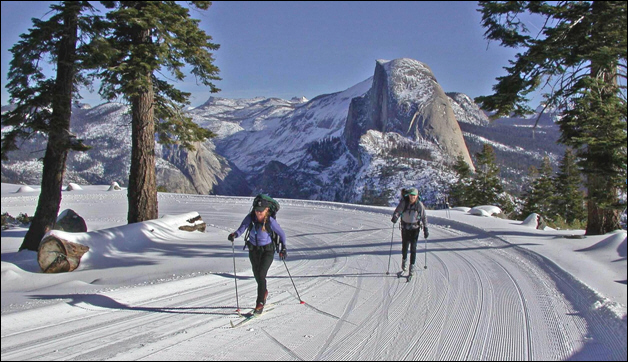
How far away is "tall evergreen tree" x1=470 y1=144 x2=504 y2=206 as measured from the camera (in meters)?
42.4

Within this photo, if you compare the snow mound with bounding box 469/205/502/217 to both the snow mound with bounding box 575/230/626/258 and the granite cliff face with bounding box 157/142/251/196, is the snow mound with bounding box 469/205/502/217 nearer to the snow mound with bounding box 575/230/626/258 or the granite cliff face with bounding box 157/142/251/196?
the snow mound with bounding box 575/230/626/258

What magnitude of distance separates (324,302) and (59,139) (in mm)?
8308

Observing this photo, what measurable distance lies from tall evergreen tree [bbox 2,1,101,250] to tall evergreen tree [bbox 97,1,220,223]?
823 millimetres

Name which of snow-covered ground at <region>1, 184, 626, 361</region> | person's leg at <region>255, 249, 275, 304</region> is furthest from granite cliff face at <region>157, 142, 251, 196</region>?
person's leg at <region>255, 249, 275, 304</region>

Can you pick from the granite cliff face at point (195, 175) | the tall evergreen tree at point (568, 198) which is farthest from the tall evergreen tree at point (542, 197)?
the granite cliff face at point (195, 175)

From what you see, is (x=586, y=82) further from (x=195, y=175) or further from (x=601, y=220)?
(x=195, y=175)

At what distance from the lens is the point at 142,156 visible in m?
12.0

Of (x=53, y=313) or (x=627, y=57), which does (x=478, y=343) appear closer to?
(x=53, y=313)

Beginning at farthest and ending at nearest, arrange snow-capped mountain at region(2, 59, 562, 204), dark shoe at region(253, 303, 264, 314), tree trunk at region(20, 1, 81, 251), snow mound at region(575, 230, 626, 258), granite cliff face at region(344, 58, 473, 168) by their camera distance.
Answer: granite cliff face at region(344, 58, 473, 168) < snow-capped mountain at region(2, 59, 562, 204) < tree trunk at region(20, 1, 81, 251) < snow mound at region(575, 230, 626, 258) < dark shoe at region(253, 303, 264, 314)

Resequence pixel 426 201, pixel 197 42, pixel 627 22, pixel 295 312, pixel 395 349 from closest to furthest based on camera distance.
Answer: pixel 395 349
pixel 295 312
pixel 627 22
pixel 197 42
pixel 426 201

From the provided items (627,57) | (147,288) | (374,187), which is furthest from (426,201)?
(147,288)

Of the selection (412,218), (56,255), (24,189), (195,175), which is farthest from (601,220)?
(195,175)

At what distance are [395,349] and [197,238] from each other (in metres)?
9.62

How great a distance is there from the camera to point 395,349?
4.65 m
